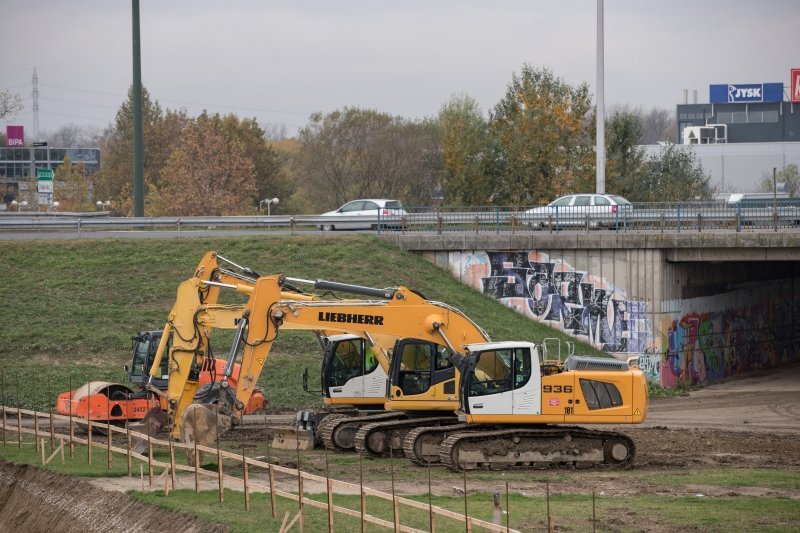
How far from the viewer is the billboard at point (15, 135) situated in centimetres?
12269

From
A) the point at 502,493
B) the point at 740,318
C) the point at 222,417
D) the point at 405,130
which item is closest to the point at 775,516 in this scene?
the point at 502,493

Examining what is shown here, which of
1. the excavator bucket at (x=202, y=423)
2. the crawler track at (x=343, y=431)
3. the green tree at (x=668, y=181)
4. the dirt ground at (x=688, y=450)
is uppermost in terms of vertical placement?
the green tree at (x=668, y=181)

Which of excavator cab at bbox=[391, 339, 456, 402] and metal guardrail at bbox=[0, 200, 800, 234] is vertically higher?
metal guardrail at bbox=[0, 200, 800, 234]

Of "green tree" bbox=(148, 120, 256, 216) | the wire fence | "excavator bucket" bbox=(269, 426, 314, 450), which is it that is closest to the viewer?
the wire fence

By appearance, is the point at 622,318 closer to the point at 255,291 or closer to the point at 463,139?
the point at 255,291

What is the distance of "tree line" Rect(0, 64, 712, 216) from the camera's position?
66625mm

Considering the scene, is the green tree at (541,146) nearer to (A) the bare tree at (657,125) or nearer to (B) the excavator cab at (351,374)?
(B) the excavator cab at (351,374)

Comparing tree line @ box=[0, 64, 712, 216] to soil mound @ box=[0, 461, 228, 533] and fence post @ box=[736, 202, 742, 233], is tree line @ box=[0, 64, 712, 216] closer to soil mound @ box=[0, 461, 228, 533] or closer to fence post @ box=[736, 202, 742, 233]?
fence post @ box=[736, 202, 742, 233]

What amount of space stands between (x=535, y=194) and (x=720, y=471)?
42.0 meters

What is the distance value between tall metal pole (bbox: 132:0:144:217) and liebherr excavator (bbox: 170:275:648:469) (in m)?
28.5

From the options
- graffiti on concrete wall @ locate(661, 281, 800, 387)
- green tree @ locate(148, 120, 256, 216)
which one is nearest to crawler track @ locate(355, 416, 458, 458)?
graffiti on concrete wall @ locate(661, 281, 800, 387)

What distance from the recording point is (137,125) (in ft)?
173

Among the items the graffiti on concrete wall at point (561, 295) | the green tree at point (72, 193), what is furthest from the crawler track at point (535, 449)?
the green tree at point (72, 193)

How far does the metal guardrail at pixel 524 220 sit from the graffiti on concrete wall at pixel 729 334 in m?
3.10
